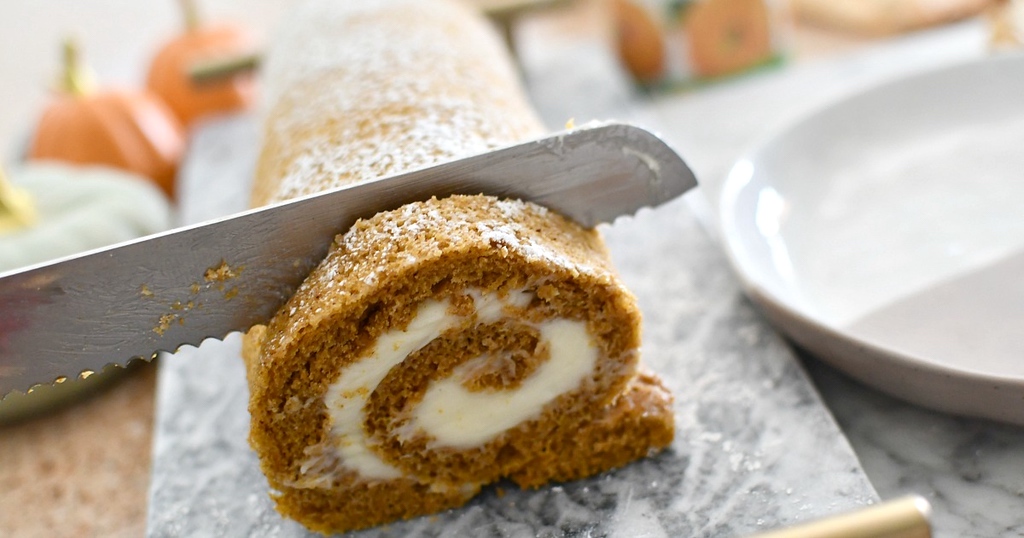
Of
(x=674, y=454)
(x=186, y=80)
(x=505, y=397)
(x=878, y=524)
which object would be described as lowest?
(x=186, y=80)

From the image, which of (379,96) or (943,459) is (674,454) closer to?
(943,459)

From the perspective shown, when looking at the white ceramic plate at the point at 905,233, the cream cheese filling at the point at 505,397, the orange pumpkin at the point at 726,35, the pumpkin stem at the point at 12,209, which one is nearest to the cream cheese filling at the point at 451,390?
the cream cheese filling at the point at 505,397

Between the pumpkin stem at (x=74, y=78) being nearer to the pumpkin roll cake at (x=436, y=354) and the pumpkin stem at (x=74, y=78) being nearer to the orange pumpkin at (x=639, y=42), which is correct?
the pumpkin roll cake at (x=436, y=354)

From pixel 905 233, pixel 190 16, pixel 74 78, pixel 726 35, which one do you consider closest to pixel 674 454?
pixel 905 233

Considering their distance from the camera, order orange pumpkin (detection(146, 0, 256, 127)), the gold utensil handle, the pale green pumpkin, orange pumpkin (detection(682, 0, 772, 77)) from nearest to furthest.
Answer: the gold utensil handle < the pale green pumpkin < orange pumpkin (detection(682, 0, 772, 77)) < orange pumpkin (detection(146, 0, 256, 127))

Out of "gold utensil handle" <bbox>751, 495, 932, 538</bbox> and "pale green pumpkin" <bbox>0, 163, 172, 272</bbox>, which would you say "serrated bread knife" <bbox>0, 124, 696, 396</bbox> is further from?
"pale green pumpkin" <bbox>0, 163, 172, 272</bbox>

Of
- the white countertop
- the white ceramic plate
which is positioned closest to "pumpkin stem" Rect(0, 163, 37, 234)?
the white countertop

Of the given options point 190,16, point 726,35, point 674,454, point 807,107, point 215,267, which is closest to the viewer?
point 215,267
